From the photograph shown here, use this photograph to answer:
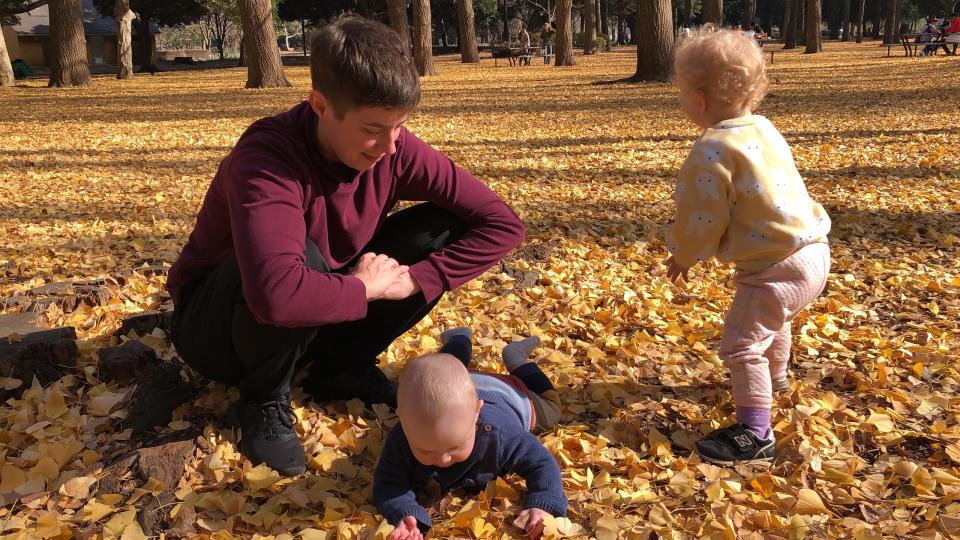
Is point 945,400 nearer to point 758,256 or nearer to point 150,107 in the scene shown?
point 758,256

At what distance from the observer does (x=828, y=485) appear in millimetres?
2482

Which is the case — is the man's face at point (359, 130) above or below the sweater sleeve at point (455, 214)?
above

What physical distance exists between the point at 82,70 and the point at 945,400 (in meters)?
21.2

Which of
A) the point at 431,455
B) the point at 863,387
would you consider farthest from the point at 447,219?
the point at 863,387

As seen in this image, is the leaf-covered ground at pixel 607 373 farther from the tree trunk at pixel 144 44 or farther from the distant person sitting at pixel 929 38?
the tree trunk at pixel 144 44

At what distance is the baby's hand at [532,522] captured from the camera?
227cm

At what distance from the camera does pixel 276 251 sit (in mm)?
2262

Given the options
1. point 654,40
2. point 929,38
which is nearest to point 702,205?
point 654,40

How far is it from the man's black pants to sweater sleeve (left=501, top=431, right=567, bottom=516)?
2.15 ft

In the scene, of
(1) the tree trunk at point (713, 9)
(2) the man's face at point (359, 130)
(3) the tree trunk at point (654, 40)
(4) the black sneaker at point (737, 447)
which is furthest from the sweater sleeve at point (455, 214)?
(1) the tree trunk at point (713, 9)

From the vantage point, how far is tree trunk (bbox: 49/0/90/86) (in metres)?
18.8

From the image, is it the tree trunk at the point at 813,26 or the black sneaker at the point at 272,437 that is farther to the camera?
the tree trunk at the point at 813,26

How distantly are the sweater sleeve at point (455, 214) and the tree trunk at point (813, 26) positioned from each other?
26.5 meters

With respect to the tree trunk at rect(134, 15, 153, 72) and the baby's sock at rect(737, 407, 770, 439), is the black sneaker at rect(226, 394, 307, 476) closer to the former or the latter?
the baby's sock at rect(737, 407, 770, 439)
